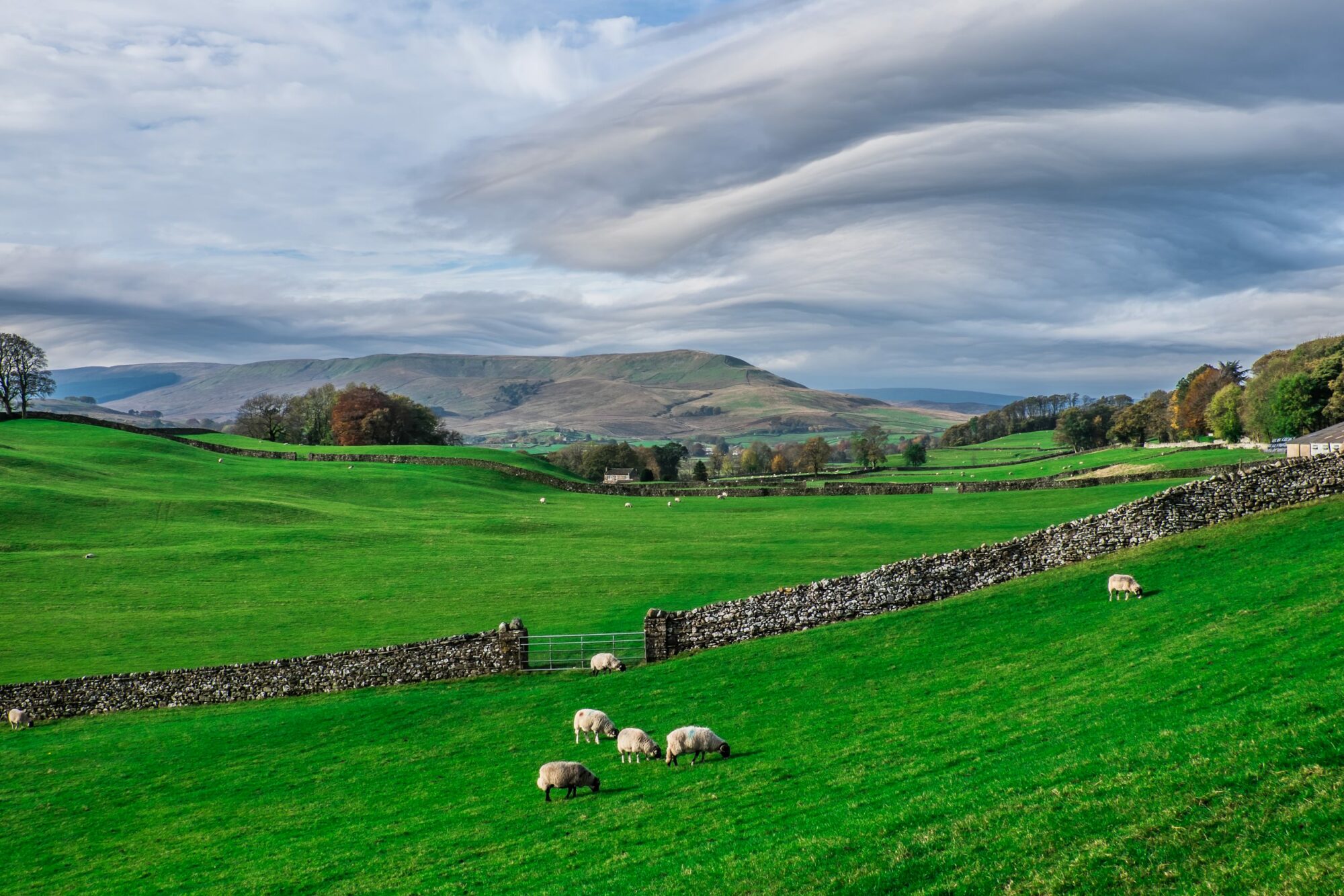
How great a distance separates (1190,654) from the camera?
1664cm

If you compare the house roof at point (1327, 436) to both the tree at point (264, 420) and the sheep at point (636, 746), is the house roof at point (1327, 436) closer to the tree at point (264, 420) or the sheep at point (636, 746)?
the sheep at point (636, 746)

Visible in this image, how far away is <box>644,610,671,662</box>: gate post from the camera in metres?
29.2

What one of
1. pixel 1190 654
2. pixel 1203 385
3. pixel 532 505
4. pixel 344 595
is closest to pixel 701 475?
pixel 532 505

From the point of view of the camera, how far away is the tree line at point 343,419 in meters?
126

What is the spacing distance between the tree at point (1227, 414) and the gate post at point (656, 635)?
372 ft

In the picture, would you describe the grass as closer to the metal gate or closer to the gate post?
the metal gate

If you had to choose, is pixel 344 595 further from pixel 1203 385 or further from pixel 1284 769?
pixel 1203 385

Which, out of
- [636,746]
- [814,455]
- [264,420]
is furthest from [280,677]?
[264,420]

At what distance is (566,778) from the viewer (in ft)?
53.5

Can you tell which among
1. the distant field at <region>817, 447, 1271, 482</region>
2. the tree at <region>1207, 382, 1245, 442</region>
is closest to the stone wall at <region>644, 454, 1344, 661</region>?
the distant field at <region>817, 447, 1271, 482</region>

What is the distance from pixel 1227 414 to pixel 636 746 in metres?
126

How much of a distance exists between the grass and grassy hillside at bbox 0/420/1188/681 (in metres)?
19.1

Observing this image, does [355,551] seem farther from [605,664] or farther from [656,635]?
[656,635]

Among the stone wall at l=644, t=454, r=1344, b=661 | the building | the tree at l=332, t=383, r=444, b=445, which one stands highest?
the tree at l=332, t=383, r=444, b=445
